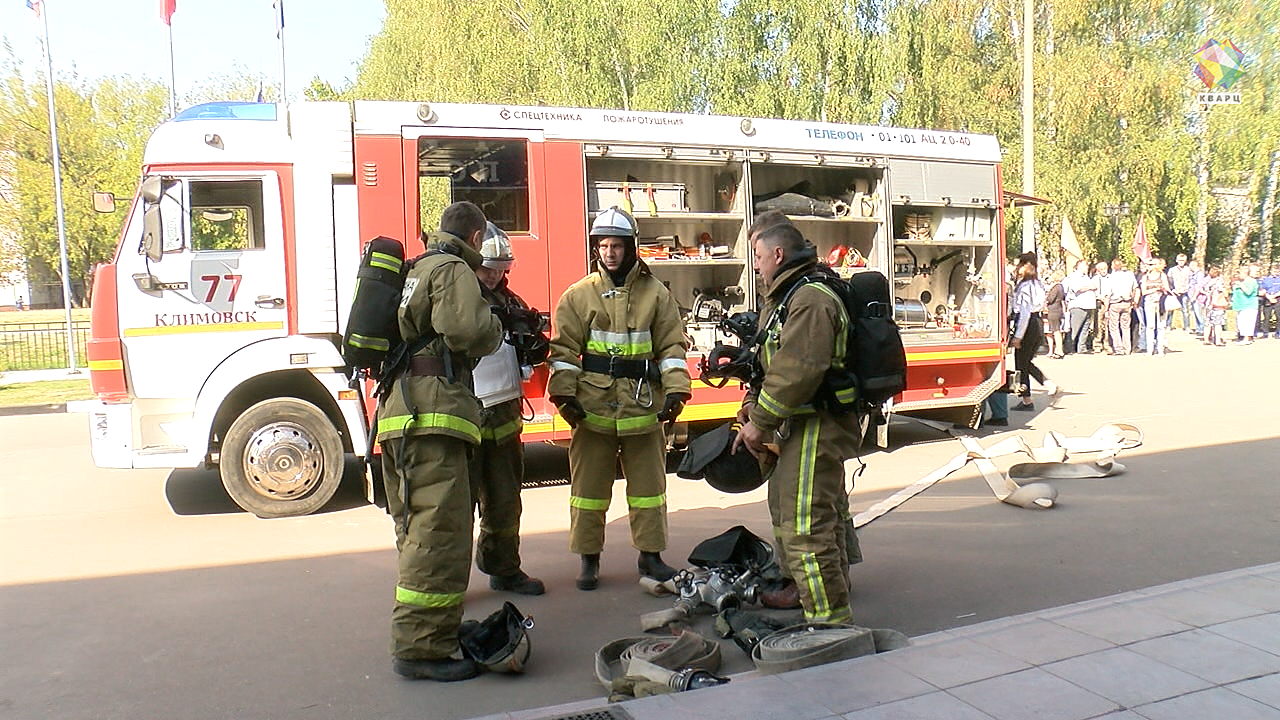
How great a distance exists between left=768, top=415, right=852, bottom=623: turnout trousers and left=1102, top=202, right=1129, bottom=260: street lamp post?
2678 centimetres

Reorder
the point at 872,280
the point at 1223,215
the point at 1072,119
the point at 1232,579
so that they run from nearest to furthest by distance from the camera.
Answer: the point at 872,280, the point at 1232,579, the point at 1072,119, the point at 1223,215

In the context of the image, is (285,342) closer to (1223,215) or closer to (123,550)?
(123,550)

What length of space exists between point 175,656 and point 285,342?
2996 millimetres

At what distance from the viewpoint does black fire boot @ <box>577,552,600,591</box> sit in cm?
520

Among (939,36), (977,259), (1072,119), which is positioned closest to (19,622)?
(977,259)

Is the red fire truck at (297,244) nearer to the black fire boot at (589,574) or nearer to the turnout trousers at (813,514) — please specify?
the black fire boot at (589,574)

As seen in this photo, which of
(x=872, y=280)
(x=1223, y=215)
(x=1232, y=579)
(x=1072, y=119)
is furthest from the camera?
(x=1223, y=215)

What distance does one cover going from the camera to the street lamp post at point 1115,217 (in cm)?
2794

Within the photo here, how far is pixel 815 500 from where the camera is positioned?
13.5 feet

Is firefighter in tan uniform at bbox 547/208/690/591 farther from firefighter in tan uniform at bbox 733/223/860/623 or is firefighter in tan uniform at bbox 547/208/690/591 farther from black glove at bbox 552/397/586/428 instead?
firefighter in tan uniform at bbox 733/223/860/623

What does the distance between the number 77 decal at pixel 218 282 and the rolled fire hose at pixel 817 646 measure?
15.6 ft

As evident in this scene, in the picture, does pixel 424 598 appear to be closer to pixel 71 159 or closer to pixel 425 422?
pixel 425 422

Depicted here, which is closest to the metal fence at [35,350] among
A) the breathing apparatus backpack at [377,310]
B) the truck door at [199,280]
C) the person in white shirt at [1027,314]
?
the truck door at [199,280]

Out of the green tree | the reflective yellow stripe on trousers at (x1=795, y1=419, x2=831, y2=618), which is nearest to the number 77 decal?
the reflective yellow stripe on trousers at (x1=795, y1=419, x2=831, y2=618)
